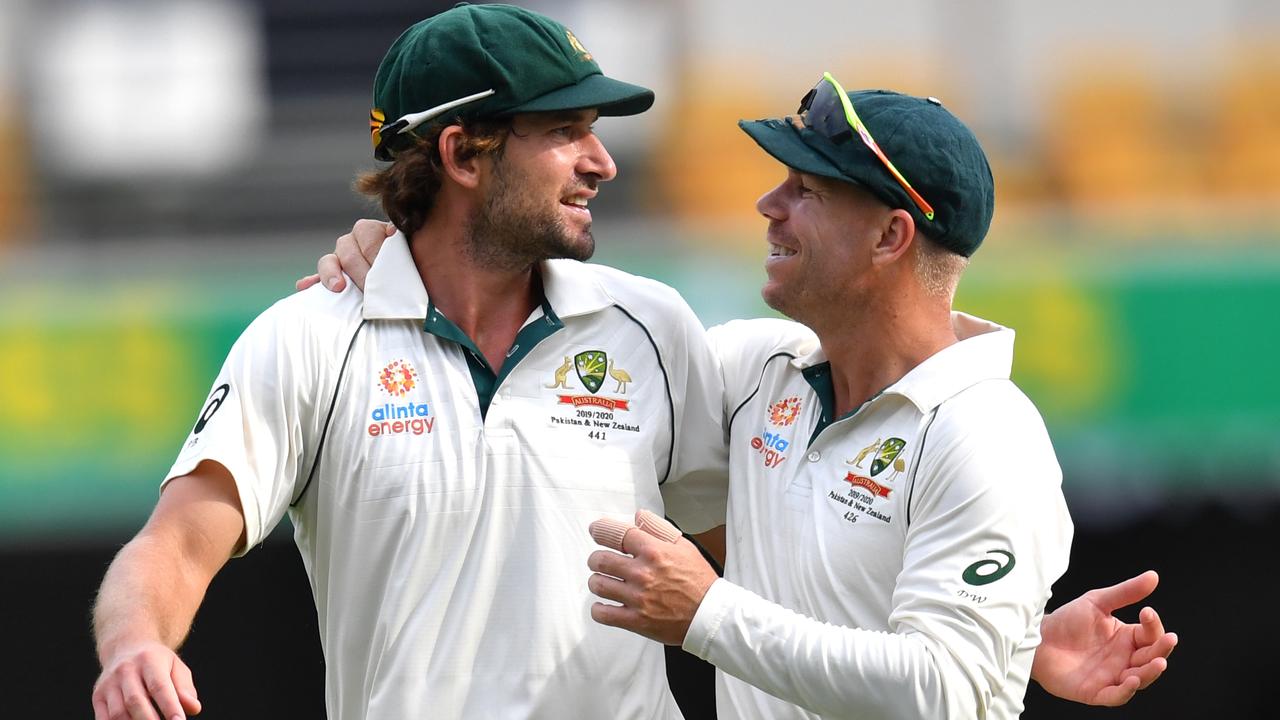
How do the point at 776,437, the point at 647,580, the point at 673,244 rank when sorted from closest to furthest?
1. the point at 647,580
2. the point at 776,437
3. the point at 673,244

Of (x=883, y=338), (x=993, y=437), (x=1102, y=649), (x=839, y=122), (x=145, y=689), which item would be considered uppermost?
(x=839, y=122)

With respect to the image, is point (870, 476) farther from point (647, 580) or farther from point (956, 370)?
point (647, 580)

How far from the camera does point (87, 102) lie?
9508 millimetres

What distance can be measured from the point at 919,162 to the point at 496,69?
87 centimetres

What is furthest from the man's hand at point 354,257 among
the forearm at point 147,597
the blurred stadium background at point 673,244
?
the blurred stadium background at point 673,244

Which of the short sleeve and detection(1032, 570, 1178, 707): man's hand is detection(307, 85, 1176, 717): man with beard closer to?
detection(1032, 570, 1178, 707): man's hand

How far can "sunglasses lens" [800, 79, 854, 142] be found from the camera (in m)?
3.15

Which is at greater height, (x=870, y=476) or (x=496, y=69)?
(x=496, y=69)

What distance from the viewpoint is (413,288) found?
328 centimetres

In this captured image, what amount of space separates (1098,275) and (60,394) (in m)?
4.20

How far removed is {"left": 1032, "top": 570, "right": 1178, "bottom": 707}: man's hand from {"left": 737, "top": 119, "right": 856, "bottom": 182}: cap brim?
996 mm

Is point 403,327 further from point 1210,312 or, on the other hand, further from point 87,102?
point 87,102

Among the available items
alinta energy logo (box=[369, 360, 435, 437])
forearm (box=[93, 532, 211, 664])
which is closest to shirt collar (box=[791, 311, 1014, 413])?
alinta energy logo (box=[369, 360, 435, 437])

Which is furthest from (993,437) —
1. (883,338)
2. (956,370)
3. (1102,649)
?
(1102,649)
